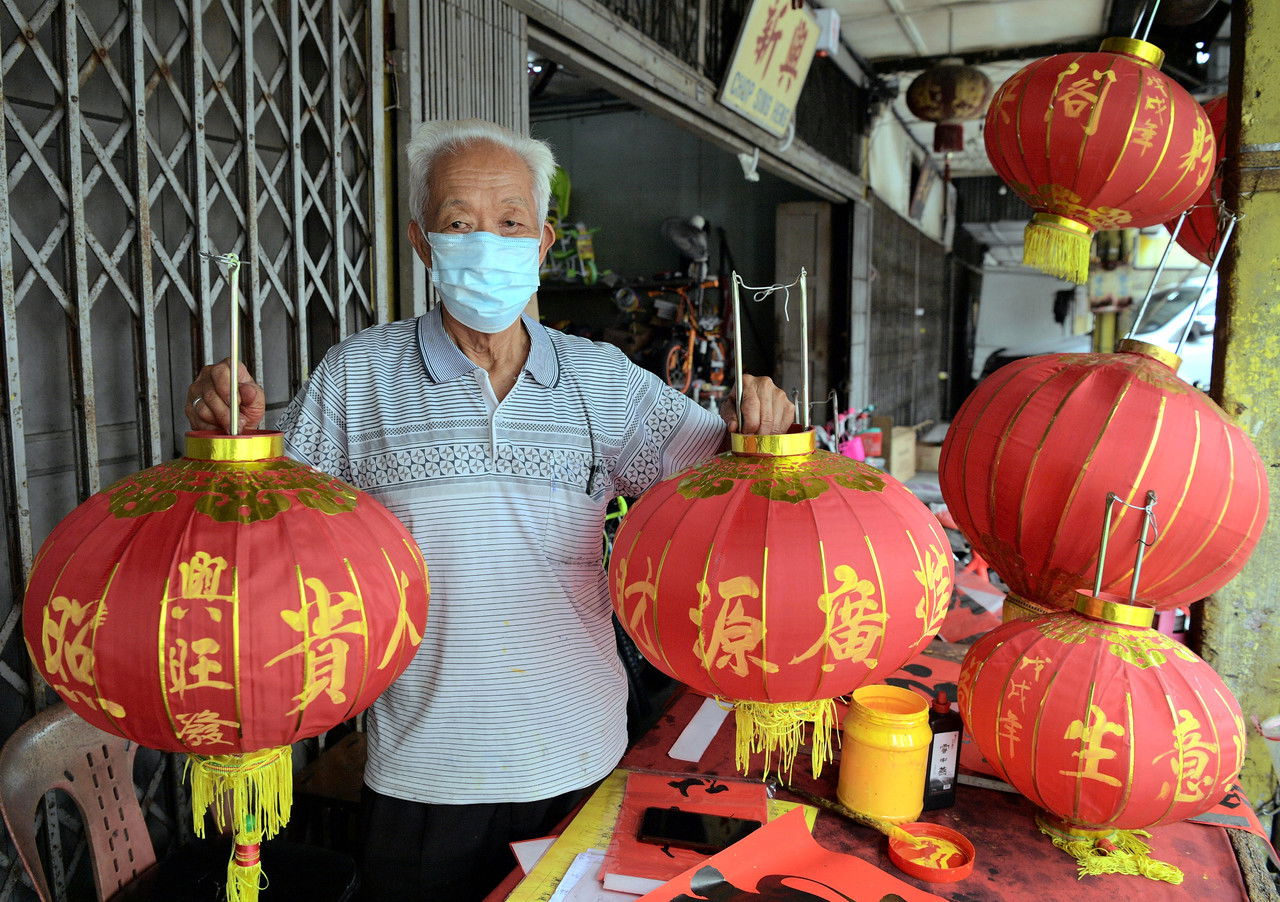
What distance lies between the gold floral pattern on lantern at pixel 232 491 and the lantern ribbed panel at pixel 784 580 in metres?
0.39

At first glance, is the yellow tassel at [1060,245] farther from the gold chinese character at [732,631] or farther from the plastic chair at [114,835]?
the plastic chair at [114,835]

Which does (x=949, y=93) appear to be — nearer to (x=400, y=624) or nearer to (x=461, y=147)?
(x=461, y=147)

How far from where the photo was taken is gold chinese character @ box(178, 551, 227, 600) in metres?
0.90

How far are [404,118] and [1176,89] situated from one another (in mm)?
1958

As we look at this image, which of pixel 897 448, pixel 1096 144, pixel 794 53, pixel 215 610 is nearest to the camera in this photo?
pixel 215 610

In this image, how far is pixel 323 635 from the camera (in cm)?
94

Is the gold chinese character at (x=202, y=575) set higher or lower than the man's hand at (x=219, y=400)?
lower

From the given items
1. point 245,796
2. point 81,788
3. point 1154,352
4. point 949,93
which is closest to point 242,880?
point 245,796

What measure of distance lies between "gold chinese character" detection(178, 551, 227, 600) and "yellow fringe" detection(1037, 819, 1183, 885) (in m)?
1.38

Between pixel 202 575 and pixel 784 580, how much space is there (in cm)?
62

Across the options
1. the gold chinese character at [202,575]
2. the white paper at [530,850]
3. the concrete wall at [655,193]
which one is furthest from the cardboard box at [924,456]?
the gold chinese character at [202,575]

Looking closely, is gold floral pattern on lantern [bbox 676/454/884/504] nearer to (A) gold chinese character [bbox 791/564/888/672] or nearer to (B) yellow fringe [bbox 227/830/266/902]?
(A) gold chinese character [bbox 791/564/888/672]

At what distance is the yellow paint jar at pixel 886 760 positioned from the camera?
149 centimetres

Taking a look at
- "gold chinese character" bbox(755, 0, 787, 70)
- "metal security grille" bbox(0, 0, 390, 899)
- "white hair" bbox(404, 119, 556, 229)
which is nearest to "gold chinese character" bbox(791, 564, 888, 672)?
"white hair" bbox(404, 119, 556, 229)
